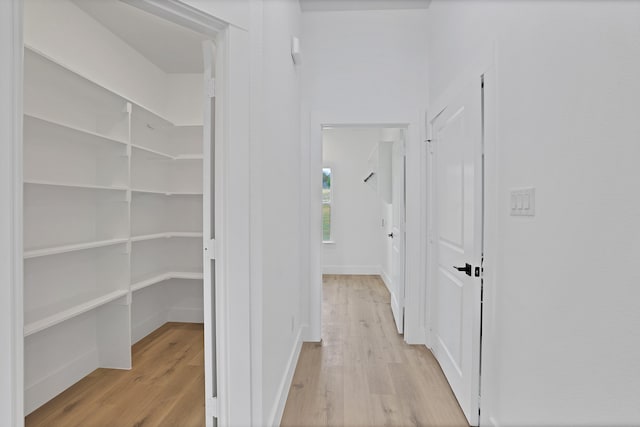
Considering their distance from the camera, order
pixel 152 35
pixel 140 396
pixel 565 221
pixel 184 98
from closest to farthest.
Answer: pixel 565 221 → pixel 140 396 → pixel 152 35 → pixel 184 98

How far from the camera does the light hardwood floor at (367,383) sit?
2082mm

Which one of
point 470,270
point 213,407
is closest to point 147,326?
point 213,407

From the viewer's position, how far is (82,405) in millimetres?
2266

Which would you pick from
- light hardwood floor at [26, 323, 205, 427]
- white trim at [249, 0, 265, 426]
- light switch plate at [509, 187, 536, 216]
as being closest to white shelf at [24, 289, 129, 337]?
light hardwood floor at [26, 323, 205, 427]

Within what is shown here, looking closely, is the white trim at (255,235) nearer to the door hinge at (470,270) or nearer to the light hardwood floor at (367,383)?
the light hardwood floor at (367,383)

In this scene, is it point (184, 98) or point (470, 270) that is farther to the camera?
point (184, 98)

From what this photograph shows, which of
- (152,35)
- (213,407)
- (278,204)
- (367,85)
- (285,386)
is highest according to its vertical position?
(152,35)

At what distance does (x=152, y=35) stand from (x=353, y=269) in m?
4.76

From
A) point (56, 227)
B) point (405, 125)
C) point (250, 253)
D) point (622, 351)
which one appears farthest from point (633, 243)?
point (56, 227)

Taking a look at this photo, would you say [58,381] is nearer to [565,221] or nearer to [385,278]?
[565,221]

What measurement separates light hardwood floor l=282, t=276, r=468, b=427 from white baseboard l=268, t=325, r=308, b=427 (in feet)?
0.15

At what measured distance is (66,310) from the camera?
7.61 feet

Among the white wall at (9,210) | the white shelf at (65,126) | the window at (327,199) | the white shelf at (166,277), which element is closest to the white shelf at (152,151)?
the white shelf at (65,126)

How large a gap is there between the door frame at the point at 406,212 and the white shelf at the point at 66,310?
157 cm
